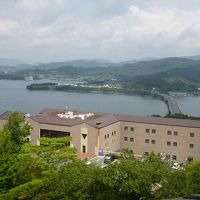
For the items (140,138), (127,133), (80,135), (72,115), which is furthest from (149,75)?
(80,135)

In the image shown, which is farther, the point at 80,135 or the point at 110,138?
the point at 110,138

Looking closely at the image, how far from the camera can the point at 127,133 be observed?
2548cm

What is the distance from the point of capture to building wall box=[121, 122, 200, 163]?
23.7 meters

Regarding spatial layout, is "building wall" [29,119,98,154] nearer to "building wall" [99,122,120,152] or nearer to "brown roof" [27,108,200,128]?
"brown roof" [27,108,200,128]

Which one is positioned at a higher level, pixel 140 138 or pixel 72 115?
pixel 72 115

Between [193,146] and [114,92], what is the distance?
7320 cm

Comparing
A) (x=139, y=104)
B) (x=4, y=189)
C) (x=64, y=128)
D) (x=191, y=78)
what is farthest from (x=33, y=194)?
(x=191, y=78)

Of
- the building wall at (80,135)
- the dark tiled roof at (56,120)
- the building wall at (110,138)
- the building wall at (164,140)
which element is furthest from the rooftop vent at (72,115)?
the building wall at (164,140)

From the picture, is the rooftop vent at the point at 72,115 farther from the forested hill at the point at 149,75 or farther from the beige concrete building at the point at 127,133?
the forested hill at the point at 149,75

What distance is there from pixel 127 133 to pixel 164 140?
2.57 m

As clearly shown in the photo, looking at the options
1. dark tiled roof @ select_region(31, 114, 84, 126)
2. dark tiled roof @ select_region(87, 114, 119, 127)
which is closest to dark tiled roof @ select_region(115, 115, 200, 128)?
dark tiled roof @ select_region(87, 114, 119, 127)

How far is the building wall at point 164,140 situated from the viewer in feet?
77.6

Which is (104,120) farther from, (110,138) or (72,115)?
(72,115)

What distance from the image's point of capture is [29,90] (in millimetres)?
101250
